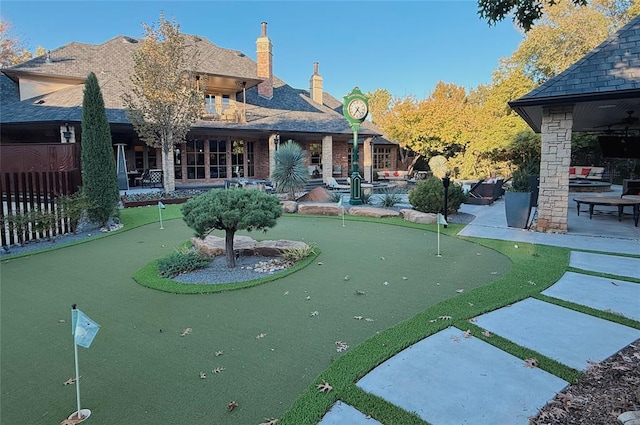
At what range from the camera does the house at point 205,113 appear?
1705 cm

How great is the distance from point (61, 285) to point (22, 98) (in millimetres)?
17309

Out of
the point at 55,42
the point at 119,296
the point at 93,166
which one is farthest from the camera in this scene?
the point at 55,42

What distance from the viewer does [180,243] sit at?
26.4 ft

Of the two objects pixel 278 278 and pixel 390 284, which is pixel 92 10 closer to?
pixel 278 278

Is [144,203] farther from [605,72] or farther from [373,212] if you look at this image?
[605,72]

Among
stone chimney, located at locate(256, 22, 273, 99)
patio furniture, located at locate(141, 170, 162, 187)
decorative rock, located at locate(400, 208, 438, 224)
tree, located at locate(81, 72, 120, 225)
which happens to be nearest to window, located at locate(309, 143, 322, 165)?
stone chimney, located at locate(256, 22, 273, 99)

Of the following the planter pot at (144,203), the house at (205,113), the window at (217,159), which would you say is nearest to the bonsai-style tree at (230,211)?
the planter pot at (144,203)

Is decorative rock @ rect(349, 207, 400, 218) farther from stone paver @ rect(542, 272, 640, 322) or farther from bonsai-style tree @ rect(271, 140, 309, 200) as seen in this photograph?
stone paver @ rect(542, 272, 640, 322)

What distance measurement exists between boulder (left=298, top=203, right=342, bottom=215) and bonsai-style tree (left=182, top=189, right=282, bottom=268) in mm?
5833

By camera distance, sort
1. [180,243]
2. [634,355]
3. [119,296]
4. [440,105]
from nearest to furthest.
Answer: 1. [634,355]
2. [119,296]
3. [180,243]
4. [440,105]

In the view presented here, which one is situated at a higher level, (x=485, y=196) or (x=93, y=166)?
(x=93, y=166)

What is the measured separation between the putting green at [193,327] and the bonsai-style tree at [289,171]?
729cm

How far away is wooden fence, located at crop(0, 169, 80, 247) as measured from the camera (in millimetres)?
7938

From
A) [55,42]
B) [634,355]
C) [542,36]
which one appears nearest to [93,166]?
[634,355]
